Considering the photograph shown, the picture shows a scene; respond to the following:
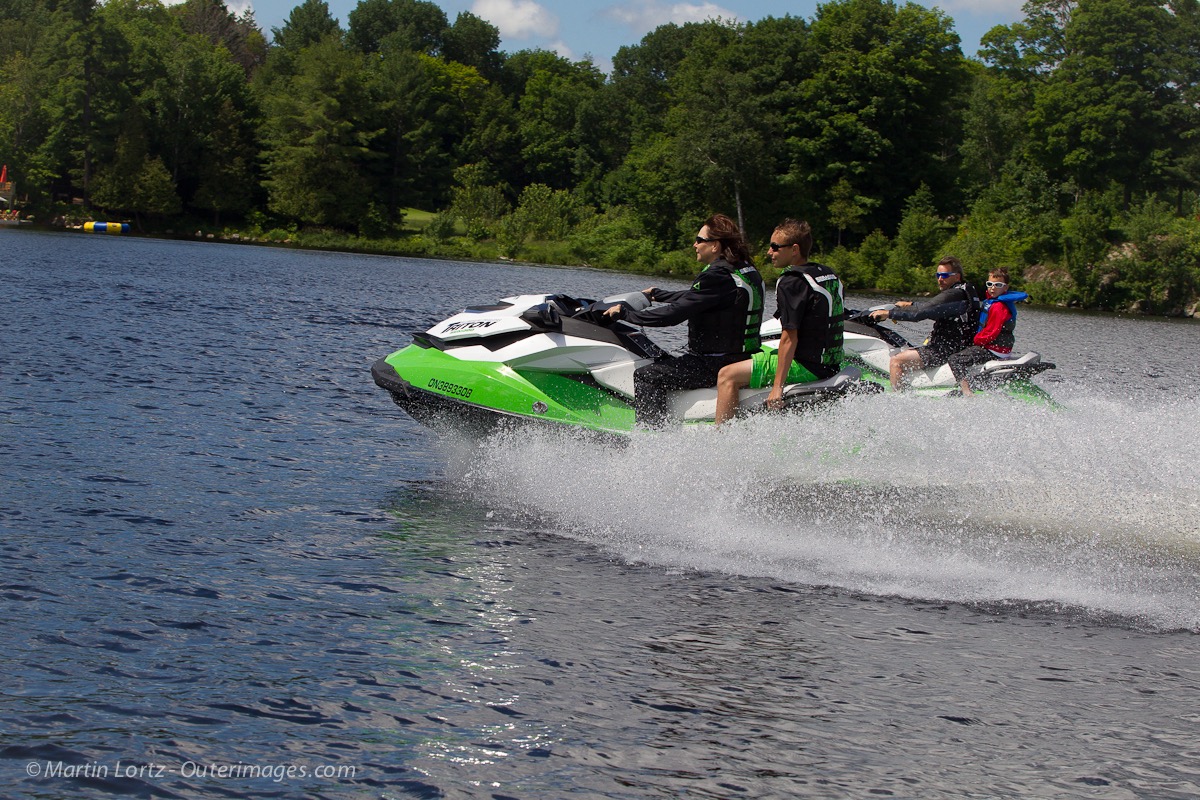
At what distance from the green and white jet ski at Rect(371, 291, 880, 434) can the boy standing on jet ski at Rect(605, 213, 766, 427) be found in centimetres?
12

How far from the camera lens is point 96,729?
432 centimetres

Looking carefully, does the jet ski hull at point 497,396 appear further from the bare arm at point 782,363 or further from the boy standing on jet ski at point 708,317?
the bare arm at point 782,363

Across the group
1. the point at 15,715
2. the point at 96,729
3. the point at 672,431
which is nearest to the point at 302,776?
the point at 96,729

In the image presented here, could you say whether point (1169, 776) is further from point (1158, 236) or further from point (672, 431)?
point (1158, 236)

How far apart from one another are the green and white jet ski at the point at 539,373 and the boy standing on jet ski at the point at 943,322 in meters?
2.41

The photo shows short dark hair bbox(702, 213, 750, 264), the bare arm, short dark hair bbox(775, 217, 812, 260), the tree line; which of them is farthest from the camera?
the tree line

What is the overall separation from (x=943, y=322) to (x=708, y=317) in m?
3.00

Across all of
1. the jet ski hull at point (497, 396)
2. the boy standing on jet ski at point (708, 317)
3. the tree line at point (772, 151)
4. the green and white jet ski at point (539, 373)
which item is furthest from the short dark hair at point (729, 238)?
the tree line at point (772, 151)

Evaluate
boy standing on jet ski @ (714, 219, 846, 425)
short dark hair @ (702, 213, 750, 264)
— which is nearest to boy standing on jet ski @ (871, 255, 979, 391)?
boy standing on jet ski @ (714, 219, 846, 425)

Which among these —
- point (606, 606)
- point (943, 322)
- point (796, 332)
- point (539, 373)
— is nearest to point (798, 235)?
point (796, 332)

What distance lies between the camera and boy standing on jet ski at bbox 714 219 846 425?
23.6ft

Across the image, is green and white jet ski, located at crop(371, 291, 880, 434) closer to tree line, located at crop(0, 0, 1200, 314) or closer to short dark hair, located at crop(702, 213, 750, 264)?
short dark hair, located at crop(702, 213, 750, 264)

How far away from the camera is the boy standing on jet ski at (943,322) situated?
955 centimetres

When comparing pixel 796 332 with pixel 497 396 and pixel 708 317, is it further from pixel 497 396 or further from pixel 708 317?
pixel 497 396
